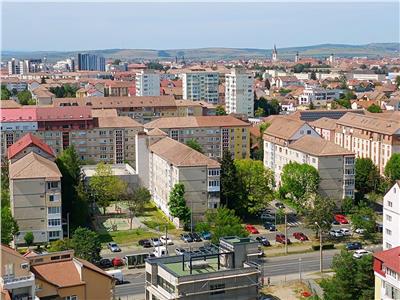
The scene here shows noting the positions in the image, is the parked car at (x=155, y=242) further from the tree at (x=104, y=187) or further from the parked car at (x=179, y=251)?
the tree at (x=104, y=187)

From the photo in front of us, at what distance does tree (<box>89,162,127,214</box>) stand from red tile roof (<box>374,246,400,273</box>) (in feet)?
33.9

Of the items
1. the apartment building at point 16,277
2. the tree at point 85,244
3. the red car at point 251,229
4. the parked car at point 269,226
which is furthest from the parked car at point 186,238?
the apartment building at point 16,277

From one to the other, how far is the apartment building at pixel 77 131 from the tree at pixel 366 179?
904 cm

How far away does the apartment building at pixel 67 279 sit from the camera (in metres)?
9.64

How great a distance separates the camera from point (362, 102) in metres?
39.9

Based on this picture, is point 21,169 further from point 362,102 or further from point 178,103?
point 362,102

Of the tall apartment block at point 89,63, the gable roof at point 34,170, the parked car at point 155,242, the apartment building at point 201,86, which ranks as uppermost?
the tall apartment block at point 89,63

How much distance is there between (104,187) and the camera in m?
19.7

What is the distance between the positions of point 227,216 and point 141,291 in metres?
3.76

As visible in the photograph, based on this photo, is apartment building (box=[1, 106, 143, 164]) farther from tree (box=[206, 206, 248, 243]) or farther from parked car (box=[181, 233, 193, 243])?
parked car (box=[181, 233, 193, 243])

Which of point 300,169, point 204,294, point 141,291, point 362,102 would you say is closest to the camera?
point 204,294

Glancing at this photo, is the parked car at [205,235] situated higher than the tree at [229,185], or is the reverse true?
the tree at [229,185]

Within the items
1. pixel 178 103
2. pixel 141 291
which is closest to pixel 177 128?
pixel 178 103

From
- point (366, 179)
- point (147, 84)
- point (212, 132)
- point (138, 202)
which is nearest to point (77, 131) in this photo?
point (212, 132)
